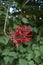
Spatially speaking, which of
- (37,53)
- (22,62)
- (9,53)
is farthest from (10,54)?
(37,53)

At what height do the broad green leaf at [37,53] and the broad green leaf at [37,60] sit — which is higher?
the broad green leaf at [37,53]

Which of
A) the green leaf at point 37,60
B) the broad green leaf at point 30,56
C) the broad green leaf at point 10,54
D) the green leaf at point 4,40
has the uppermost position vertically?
the green leaf at point 4,40

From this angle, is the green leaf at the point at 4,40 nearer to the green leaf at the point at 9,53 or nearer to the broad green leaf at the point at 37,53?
the green leaf at the point at 9,53

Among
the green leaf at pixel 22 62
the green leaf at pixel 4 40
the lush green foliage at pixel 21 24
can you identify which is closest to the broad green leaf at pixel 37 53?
the lush green foliage at pixel 21 24

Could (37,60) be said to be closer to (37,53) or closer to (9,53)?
(37,53)

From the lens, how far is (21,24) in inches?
84.2

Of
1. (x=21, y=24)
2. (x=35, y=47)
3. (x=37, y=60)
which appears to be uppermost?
(x=21, y=24)

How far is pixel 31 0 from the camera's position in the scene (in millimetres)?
2318

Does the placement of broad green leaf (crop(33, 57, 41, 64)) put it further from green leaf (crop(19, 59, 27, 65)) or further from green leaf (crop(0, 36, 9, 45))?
green leaf (crop(0, 36, 9, 45))

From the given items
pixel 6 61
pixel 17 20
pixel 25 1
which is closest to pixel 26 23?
pixel 17 20

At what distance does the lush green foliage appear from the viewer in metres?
1.97

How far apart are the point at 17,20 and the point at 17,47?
26cm

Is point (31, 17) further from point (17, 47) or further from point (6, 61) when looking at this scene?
point (6, 61)

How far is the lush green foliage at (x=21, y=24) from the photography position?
197 cm
